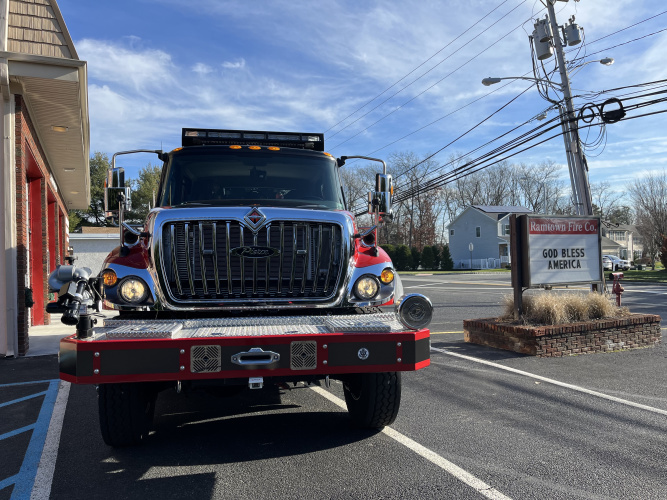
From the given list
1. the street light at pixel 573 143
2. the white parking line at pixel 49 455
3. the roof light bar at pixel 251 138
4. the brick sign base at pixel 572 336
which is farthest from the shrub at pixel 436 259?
the white parking line at pixel 49 455

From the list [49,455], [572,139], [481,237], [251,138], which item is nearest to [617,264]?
[481,237]

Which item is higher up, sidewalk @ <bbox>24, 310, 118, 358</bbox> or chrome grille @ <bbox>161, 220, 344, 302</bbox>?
chrome grille @ <bbox>161, 220, 344, 302</bbox>

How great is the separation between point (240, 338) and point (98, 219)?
54.5 meters

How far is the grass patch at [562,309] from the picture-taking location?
846cm

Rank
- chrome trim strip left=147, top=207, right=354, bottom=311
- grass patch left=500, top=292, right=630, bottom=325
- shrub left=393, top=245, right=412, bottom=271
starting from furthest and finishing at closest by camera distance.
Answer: shrub left=393, top=245, right=412, bottom=271 → grass patch left=500, top=292, right=630, bottom=325 → chrome trim strip left=147, top=207, right=354, bottom=311

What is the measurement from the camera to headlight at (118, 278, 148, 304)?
3955mm

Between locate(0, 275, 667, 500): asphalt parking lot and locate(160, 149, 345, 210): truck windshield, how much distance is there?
6.87 ft

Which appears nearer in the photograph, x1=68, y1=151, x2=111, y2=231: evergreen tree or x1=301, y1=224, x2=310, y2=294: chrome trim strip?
x1=301, y1=224, x2=310, y2=294: chrome trim strip

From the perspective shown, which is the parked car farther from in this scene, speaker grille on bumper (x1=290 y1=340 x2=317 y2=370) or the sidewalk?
speaker grille on bumper (x1=290 y1=340 x2=317 y2=370)

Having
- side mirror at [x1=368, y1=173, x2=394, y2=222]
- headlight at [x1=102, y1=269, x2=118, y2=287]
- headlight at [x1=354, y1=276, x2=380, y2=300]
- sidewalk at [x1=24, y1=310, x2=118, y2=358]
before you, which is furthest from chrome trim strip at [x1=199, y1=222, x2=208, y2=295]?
sidewalk at [x1=24, y1=310, x2=118, y2=358]

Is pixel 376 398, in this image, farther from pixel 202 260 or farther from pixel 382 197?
pixel 382 197

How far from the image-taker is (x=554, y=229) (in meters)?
9.49

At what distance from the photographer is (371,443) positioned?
4.41 meters

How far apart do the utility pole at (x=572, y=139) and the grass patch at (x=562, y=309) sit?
5.39 metres
